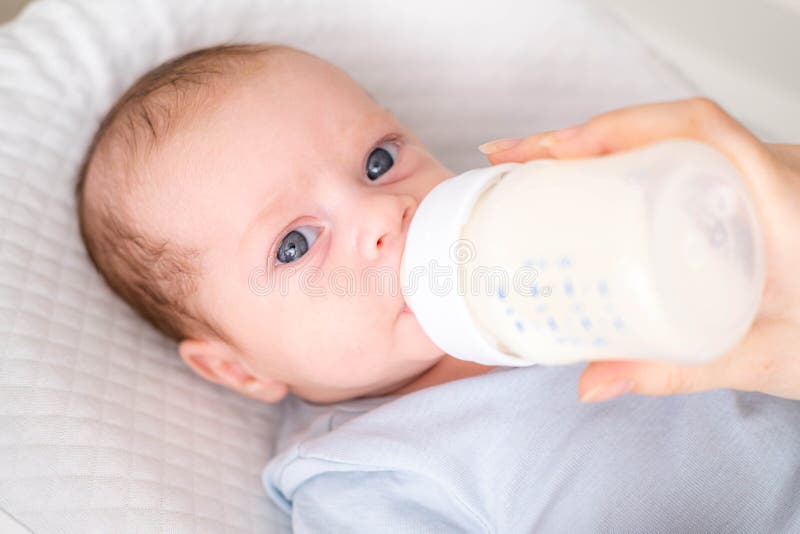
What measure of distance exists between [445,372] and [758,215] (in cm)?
52

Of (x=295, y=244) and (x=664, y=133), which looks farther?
(x=295, y=244)

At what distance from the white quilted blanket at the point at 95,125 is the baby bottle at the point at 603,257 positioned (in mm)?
461

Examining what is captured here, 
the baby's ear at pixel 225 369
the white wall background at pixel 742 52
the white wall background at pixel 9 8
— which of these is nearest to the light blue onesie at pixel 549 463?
the baby's ear at pixel 225 369

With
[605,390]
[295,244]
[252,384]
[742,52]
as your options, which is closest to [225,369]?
[252,384]

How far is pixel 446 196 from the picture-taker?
0.73 meters

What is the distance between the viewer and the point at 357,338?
35.3 inches

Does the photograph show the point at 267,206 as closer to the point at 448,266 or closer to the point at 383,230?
the point at 383,230

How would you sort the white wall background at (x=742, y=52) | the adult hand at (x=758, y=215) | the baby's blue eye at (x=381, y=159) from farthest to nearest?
the white wall background at (x=742, y=52), the baby's blue eye at (x=381, y=159), the adult hand at (x=758, y=215)

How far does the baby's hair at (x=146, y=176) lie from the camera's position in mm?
937

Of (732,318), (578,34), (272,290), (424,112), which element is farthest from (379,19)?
(732,318)

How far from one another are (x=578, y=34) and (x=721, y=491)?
75 cm

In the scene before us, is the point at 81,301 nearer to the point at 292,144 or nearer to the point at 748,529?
the point at 292,144

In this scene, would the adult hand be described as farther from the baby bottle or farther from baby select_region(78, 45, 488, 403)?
baby select_region(78, 45, 488, 403)

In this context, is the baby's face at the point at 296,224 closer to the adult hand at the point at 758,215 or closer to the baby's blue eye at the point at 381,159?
the baby's blue eye at the point at 381,159
